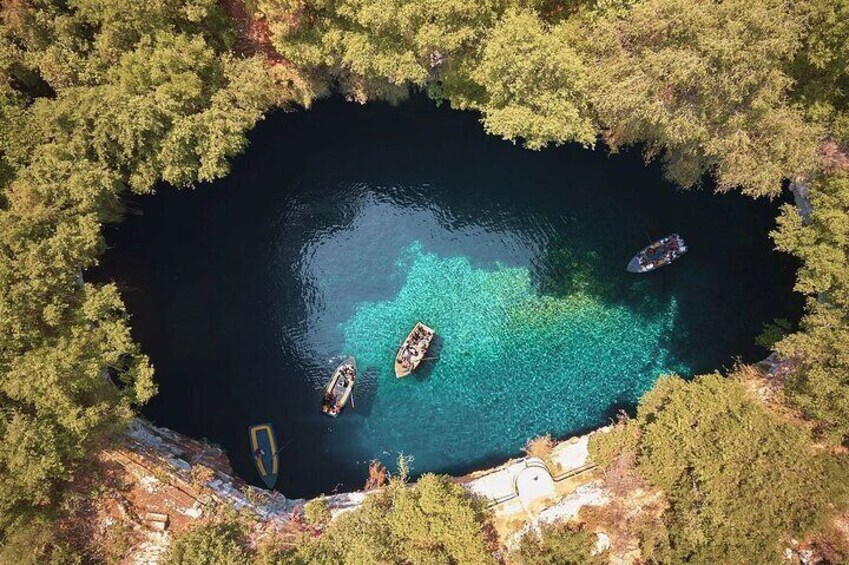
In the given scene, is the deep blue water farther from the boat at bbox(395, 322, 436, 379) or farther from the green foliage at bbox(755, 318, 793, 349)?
the green foliage at bbox(755, 318, 793, 349)

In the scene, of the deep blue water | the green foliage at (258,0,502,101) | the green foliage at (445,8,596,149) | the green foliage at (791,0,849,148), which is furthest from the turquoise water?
the green foliage at (258,0,502,101)

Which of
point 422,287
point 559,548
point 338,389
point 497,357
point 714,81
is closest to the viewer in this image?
point 714,81

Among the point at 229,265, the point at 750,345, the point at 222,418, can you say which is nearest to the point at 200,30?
the point at 229,265

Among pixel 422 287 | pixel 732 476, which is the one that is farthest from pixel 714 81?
pixel 422 287

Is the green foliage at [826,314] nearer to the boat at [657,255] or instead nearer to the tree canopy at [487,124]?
the tree canopy at [487,124]

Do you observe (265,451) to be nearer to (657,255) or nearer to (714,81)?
(657,255)

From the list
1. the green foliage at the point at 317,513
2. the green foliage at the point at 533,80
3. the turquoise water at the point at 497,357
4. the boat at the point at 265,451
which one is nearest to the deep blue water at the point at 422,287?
the turquoise water at the point at 497,357
